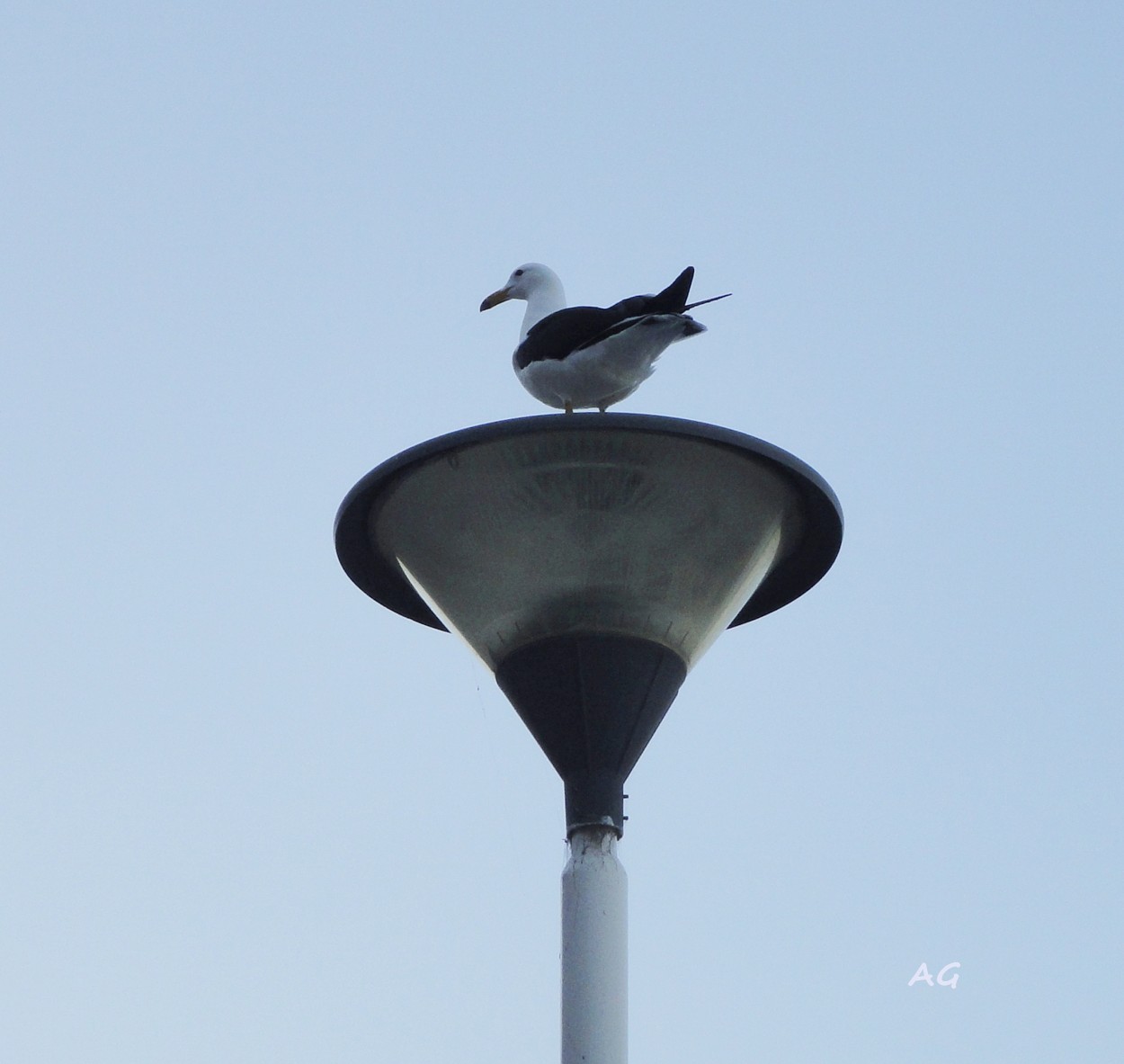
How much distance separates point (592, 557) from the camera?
5.03 metres

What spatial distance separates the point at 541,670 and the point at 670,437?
77cm

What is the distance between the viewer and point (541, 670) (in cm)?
512

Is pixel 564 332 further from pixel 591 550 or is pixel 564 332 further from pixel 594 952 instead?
pixel 594 952

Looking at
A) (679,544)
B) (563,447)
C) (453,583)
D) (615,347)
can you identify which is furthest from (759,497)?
(615,347)

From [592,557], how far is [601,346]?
1.57m

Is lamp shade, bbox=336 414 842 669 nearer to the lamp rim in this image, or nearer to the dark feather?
the lamp rim

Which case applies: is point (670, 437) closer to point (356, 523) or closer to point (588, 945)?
point (356, 523)

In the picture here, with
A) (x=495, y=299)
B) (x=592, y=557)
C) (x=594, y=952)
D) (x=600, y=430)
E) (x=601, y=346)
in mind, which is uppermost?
(x=495, y=299)

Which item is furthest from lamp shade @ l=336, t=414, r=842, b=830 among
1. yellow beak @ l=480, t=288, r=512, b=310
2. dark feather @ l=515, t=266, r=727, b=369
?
yellow beak @ l=480, t=288, r=512, b=310

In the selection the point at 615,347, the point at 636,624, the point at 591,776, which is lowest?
the point at 591,776

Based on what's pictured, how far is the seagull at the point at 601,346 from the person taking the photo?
6.20 meters

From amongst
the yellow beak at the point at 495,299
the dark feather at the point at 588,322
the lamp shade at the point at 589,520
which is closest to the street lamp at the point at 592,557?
the lamp shade at the point at 589,520

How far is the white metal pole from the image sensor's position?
4.61 m

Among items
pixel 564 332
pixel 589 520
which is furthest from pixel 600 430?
pixel 564 332
